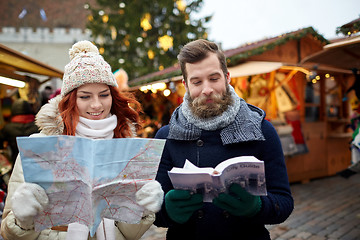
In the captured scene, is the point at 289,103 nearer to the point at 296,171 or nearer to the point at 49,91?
the point at 296,171

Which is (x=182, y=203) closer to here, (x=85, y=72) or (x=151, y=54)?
(x=85, y=72)

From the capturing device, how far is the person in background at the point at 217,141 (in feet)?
5.22

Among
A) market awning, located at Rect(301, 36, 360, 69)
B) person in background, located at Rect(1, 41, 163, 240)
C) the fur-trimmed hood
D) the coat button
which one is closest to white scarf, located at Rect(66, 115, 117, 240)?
person in background, located at Rect(1, 41, 163, 240)

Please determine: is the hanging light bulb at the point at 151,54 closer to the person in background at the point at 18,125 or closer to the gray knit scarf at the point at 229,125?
the person in background at the point at 18,125

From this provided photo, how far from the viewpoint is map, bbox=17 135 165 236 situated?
1.31 meters

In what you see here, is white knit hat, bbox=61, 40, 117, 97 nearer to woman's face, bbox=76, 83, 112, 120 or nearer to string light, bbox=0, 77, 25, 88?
woman's face, bbox=76, 83, 112, 120

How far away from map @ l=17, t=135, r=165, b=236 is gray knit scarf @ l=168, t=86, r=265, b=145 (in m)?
0.35

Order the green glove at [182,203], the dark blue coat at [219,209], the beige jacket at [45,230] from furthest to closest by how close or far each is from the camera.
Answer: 1. the dark blue coat at [219,209]
2. the beige jacket at [45,230]
3. the green glove at [182,203]

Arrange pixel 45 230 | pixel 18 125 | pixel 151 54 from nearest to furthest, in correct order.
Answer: pixel 45 230 < pixel 18 125 < pixel 151 54

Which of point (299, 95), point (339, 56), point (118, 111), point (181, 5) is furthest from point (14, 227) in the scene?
point (181, 5)

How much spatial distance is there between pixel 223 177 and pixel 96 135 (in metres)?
0.86

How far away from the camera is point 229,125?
1651 millimetres

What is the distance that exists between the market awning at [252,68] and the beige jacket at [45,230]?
426cm

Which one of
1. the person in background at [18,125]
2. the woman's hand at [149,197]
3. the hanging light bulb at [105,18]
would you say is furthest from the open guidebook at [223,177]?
the hanging light bulb at [105,18]
